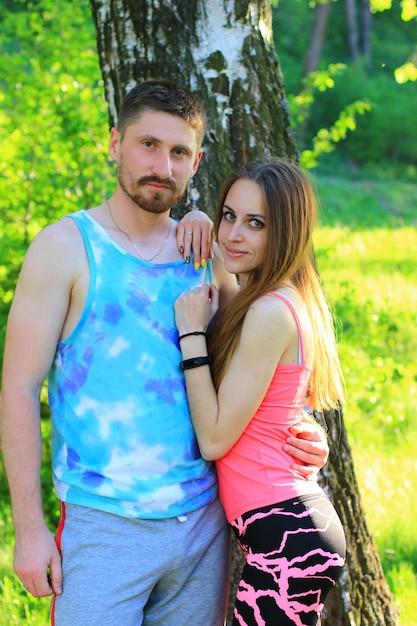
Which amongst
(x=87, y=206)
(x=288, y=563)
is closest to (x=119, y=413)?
(x=288, y=563)

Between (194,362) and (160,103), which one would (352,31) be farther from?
(194,362)

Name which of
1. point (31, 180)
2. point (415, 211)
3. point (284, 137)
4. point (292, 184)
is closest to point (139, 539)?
point (292, 184)

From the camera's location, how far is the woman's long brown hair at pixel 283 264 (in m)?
2.40

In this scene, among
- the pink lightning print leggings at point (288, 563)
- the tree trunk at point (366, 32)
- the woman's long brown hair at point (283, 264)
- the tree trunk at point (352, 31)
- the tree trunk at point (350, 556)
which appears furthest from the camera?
the tree trunk at point (366, 32)

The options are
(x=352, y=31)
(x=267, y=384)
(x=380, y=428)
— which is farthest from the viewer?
(x=352, y=31)

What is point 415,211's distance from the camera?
1494 centimetres

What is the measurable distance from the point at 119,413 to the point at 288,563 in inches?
25.9

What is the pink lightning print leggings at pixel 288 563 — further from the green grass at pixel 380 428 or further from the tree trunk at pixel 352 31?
the tree trunk at pixel 352 31

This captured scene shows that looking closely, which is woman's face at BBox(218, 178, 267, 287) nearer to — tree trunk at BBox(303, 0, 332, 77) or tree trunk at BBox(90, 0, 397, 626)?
tree trunk at BBox(90, 0, 397, 626)

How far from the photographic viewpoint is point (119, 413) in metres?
2.25

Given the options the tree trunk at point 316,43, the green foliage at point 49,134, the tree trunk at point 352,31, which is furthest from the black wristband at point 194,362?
the tree trunk at point 352,31

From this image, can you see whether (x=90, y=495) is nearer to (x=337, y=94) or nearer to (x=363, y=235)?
(x=363, y=235)

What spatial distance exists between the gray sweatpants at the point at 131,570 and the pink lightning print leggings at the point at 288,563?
19 centimetres

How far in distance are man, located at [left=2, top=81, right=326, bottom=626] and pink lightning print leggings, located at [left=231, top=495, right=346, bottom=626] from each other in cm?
19
